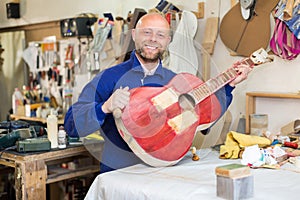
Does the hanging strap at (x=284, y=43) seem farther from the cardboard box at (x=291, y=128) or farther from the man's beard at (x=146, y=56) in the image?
the man's beard at (x=146, y=56)

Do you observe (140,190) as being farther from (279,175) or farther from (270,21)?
(270,21)

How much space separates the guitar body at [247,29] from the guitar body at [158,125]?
903 millimetres

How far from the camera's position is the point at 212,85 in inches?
72.0

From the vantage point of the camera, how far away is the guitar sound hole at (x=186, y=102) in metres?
1.71

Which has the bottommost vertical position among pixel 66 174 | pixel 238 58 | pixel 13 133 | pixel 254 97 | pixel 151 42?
pixel 66 174

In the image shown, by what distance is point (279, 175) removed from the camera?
61.0 inches

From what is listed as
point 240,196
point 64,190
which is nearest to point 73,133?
point 240,196

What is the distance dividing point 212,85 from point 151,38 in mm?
316

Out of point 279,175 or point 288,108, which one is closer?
point 279,175

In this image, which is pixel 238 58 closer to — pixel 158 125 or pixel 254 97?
pixel 254 97

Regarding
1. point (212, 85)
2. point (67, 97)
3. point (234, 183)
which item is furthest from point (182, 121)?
point (67, 97)

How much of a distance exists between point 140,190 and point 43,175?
807 mm

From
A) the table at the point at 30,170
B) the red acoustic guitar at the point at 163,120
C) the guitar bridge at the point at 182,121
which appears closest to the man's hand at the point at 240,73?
the red acoustic guitar at the point at 163,120

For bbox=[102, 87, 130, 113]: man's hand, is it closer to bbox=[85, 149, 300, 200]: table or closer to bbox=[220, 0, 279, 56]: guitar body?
bbox=[85, 149, 300, 200]: table
